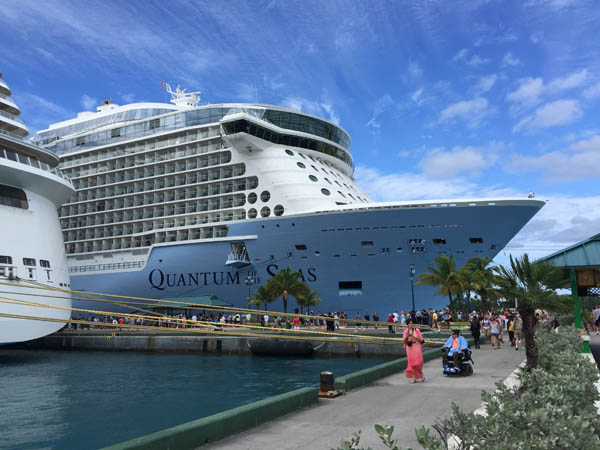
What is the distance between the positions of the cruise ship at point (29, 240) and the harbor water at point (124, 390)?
2624 millimetres

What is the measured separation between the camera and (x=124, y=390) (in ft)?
56.5

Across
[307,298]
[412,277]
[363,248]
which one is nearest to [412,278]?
[412,277]

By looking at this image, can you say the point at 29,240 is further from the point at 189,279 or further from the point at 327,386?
the point at 327,386

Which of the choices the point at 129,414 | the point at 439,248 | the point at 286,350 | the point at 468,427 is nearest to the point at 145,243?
the point at 286,350

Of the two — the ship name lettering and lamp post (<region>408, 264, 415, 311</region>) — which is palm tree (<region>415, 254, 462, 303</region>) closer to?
lamp post (<region>408, 264, 415, 311</region>)

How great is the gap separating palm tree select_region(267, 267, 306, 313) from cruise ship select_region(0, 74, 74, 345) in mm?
12835

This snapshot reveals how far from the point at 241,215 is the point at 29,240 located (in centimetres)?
1675

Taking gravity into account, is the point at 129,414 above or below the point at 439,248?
below

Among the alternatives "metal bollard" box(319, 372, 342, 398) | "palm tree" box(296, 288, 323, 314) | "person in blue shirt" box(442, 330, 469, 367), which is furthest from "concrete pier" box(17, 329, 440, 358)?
"metal bollard" box(319, 372, 342, 398)

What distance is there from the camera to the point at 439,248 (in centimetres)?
3133

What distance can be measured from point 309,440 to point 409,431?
1522 millimetres

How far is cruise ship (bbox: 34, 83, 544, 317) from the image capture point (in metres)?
31.1

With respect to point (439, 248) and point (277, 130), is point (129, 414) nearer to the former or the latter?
point (439, 248)

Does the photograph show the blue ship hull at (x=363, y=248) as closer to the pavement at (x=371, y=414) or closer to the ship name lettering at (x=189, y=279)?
the ship name lettering at (x=189, y=279)
